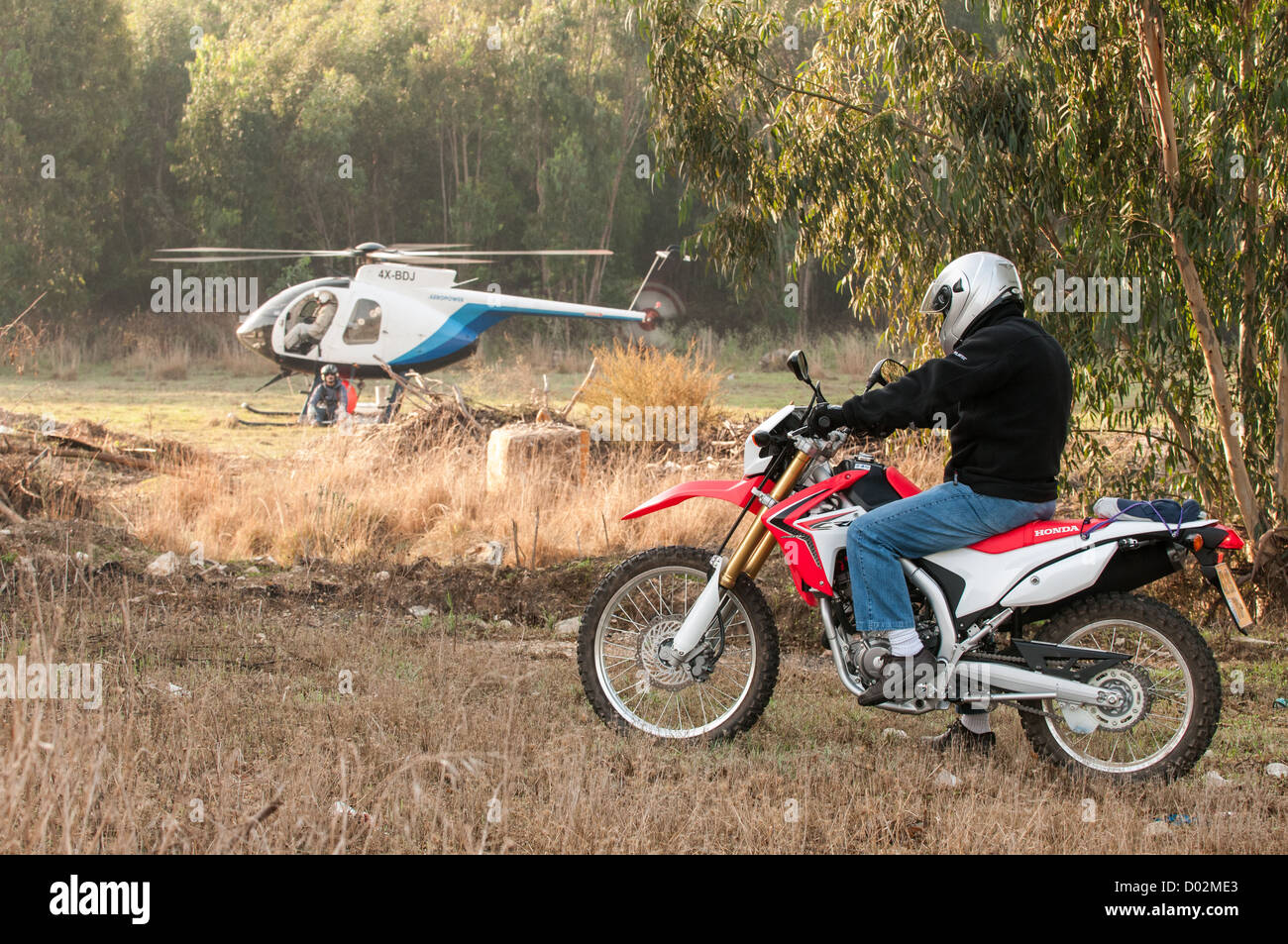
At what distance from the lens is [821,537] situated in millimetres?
4734

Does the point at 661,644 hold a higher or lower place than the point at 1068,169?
lower

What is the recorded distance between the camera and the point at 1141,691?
15.0 feet

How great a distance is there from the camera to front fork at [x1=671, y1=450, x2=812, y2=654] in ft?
16.1

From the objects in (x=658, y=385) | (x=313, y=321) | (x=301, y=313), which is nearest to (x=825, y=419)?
(x=658, y=385)

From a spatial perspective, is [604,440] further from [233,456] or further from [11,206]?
[11,206]

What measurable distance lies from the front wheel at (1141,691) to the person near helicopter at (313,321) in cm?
1736

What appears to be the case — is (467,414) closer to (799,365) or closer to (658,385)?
(658,385)

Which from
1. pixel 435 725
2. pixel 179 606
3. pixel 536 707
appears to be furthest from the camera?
pixel 179 606

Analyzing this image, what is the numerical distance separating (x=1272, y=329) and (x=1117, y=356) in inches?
38.6

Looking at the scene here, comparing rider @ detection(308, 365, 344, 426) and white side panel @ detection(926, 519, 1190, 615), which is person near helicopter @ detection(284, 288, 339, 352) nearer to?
rider @ detection(308, 365, 344, 426)

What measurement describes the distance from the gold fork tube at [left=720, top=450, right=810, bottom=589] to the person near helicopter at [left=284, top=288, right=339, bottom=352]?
655 inches

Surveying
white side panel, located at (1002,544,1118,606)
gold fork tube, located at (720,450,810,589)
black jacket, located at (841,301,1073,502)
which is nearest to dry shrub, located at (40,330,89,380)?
gold fork tube, located at (720,450,810,589)

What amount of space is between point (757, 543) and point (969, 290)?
129cm

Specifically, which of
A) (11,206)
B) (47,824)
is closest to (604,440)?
(47,824)
